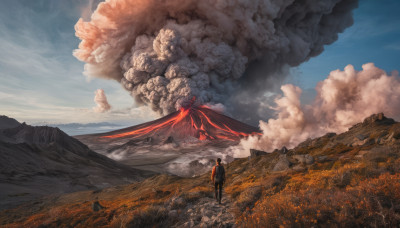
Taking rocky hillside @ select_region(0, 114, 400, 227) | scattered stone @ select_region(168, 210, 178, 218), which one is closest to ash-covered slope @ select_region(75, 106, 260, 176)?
rocky hillside @ select_region(0, 114, 400, 227)

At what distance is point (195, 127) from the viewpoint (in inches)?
4124

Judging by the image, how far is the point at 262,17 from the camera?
274 ft

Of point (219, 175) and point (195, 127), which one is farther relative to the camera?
point (195, 127)

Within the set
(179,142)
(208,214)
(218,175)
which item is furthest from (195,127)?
(208,214)

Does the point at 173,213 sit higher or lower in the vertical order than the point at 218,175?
lower

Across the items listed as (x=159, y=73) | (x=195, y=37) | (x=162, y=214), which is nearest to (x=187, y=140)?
(x=159, y=73)

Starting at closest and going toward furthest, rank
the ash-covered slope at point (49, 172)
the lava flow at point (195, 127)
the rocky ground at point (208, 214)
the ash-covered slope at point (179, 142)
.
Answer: the rocky ground at point (208, 214), the ash-covered slope at point (49, 172), the ash-covered slope at point (179, 142), the lava flow at point (195, 127)

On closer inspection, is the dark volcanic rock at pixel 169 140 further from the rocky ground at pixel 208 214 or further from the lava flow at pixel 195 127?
the rocky ground at pixel 208 214

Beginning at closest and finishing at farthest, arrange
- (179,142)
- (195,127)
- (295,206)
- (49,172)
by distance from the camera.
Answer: (295,206) < (49,172) < (179,142) < (195,127)

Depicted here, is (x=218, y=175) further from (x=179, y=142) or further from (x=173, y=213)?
(x=179, y=142)

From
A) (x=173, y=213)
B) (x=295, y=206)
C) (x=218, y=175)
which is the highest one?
(x=218, y=175)

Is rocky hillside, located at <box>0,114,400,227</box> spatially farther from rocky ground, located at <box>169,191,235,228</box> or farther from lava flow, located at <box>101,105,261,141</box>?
lava flow, located at <box>101,105,261,141</box>

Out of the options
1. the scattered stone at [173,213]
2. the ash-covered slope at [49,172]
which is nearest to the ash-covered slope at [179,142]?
the ash-covered slope at [49,172]

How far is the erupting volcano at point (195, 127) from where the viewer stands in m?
99.7
